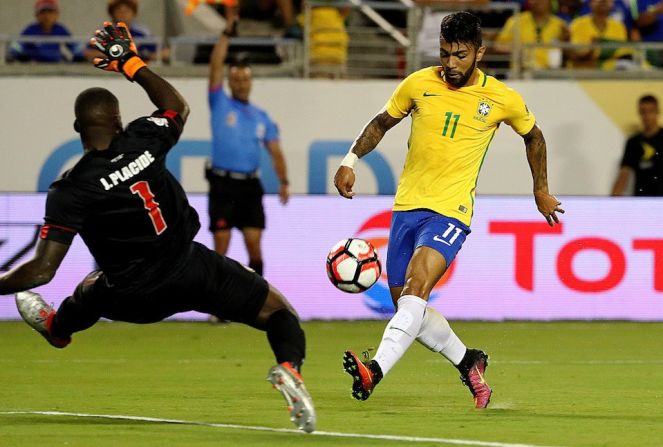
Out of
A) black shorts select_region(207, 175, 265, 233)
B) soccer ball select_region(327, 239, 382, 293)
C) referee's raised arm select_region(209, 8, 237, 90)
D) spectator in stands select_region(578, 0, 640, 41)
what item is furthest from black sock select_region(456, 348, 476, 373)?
spectator in stands select_region(578, 0, 640, 41)

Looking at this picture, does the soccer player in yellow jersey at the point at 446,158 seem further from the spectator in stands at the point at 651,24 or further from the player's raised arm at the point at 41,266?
the spectator in stands at the point at 651,24

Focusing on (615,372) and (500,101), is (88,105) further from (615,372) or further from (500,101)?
(615,372)

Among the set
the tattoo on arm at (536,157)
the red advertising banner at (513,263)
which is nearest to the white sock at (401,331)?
the tattoo on arm at (536,157)

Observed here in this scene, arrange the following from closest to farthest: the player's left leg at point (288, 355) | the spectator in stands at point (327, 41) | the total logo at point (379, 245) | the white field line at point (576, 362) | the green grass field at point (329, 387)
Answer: the player's left leg at point (288, 355)
the green grass field at point (329, 387)
the white field line at point (576, 362)
the total logo at point (379, 245)
the spectator in stands at point (327, 41)

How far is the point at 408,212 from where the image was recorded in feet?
29.3

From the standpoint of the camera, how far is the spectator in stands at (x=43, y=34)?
59.0 ft

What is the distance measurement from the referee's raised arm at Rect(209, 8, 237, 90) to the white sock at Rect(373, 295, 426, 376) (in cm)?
721

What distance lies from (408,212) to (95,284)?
2.06m

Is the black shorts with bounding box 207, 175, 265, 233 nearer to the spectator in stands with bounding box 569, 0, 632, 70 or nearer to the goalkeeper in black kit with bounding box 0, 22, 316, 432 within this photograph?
the spectator in stands with bounding box 569, 0, 632, 70

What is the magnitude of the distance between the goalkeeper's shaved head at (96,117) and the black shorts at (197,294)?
0.78 metres

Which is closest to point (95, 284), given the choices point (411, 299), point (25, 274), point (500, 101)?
point (25, 274)

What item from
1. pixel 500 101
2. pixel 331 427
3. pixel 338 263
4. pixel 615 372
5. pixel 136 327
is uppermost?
pixel 500 101

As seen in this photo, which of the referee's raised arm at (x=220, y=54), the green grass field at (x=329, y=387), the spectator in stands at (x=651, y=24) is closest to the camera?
the green grass field at (x=329, y=387)

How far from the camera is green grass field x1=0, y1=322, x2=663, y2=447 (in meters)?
7.65
